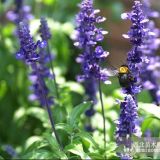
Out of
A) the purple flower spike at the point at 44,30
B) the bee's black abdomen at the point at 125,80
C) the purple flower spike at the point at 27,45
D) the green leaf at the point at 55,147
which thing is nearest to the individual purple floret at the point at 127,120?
the bee's black abdomen at the point at 125,80

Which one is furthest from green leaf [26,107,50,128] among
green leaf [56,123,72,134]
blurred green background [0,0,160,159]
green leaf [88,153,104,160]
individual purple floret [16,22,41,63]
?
individual purple floret [16,22,41,63]

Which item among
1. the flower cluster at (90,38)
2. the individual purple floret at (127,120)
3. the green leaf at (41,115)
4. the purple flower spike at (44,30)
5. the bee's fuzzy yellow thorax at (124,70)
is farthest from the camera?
the green leaf at (41,115)

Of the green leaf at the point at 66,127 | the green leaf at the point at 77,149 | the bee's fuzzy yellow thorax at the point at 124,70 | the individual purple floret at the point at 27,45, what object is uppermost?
the individual purple floret at the point at 27,45

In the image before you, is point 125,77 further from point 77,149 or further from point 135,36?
point 77,149

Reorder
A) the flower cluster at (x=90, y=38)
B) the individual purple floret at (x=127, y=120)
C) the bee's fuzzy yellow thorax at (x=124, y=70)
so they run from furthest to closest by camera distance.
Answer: the flower cluster at (x=90, y=38), the bee's fuzzy yellow thorax at (x=124, y=70), the individual purple floret at (x=127, y=120)

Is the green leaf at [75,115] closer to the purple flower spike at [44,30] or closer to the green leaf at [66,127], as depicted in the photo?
the green leaf at [66,127]

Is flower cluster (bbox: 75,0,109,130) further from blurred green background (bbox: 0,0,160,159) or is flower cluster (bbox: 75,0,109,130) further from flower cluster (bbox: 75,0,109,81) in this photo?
blurred green background (bbox: 0,0,160,159)

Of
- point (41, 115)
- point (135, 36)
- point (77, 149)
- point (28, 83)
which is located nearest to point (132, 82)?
point (135, 36)

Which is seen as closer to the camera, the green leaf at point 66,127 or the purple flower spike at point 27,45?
the purple flower spike at point 27,45

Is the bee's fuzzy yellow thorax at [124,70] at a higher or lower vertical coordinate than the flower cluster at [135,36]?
lower
